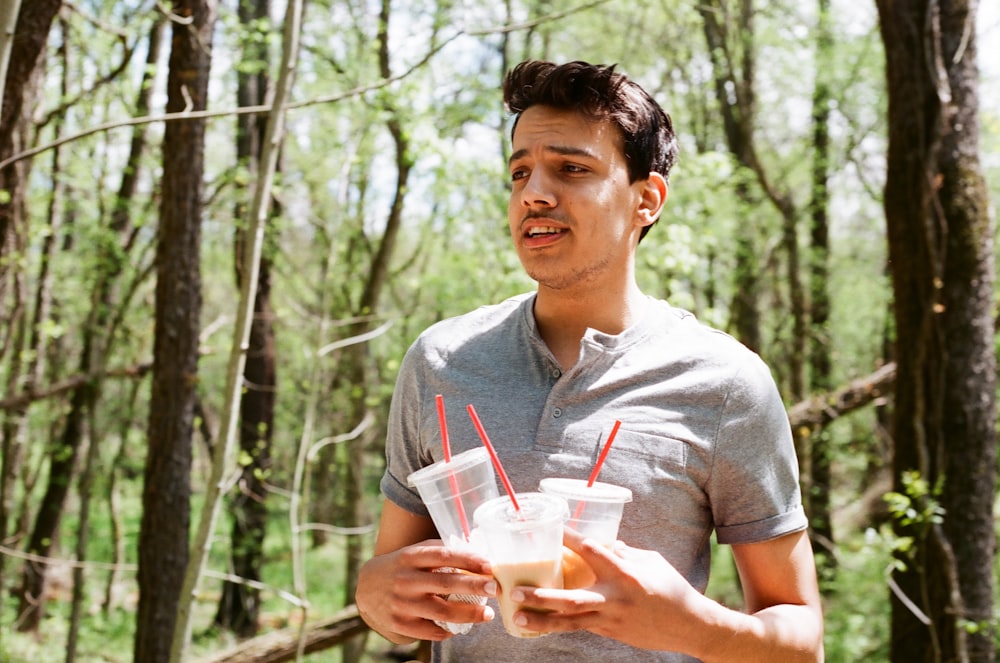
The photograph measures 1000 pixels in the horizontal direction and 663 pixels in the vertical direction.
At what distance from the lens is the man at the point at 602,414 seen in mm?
1597

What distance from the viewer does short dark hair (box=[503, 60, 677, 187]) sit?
186 cm

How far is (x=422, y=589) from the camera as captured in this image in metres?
1.52

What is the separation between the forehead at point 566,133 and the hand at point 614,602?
0.82m

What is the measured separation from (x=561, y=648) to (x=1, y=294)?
16.0 ft

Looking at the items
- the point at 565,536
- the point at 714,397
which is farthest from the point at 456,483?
the point at 714,397

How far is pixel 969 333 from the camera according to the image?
4.16 m

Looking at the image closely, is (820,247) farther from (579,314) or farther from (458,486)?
(458,486)

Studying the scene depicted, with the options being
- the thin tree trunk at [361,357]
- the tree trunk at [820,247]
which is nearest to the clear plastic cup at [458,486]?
the thin tree trunk at [361,357]

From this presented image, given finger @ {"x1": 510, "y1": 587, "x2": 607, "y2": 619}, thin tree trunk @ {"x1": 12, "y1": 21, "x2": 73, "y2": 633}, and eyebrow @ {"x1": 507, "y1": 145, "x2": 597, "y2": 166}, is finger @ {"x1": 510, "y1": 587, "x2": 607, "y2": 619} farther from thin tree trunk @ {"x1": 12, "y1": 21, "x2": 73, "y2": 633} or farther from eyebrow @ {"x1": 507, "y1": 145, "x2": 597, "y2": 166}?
thin tree trunk @ {"x1": 12, "y1": 21, "x2": 73, "y2": 633}

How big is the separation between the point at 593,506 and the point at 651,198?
0.78 metres

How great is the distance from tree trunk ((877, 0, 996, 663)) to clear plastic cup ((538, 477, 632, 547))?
3245 mm

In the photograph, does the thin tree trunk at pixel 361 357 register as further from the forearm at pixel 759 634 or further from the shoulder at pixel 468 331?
the forearm at pixel 759 634

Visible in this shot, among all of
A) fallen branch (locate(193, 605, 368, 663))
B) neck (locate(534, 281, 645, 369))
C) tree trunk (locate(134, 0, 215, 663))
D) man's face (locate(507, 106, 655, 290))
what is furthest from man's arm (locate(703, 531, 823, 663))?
tree trunk (locate(134, 0, 215, 663))

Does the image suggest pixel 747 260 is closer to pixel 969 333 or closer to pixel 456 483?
pixel 969 333
